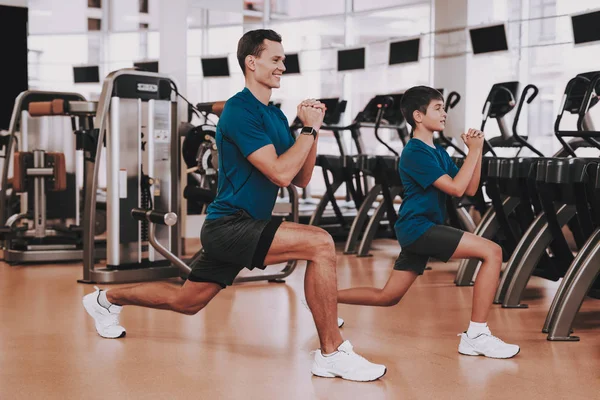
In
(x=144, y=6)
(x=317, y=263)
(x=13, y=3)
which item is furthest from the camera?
(x=144, y=6)

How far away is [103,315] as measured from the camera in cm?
371

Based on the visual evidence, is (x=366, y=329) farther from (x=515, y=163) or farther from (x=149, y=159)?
(x=149, y=159)

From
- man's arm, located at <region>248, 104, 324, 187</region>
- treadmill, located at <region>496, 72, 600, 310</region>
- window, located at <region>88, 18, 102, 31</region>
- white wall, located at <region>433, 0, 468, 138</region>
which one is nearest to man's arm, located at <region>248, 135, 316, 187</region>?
man's arm, located at <region>248, 104, 324, 187</region>

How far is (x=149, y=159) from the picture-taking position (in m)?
5.48

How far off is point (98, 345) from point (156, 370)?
0.55 meters

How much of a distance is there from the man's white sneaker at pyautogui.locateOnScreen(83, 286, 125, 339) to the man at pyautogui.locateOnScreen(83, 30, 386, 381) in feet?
2.80

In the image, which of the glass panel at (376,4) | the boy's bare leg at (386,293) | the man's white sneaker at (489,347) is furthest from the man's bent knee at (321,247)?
the glass panel at (376,4)

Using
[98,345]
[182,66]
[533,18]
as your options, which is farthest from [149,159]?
[533,18]

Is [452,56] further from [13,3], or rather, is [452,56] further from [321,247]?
[321,247]

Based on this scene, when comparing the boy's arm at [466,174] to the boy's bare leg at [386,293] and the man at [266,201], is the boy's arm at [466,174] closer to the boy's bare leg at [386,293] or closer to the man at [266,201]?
the boy's bare leg at [386,293]

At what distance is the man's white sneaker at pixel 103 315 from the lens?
3697mm

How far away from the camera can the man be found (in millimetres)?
2898

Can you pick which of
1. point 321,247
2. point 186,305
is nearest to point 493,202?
point 321,247

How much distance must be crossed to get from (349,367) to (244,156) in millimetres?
907
